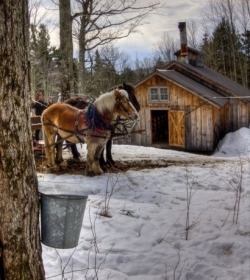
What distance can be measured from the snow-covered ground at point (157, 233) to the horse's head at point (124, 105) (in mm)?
1357

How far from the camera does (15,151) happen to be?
2.49 m

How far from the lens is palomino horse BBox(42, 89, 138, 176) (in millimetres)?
7594

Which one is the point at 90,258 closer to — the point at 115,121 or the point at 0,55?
the point at 0,55

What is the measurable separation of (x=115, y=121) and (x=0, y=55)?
18.2 ft

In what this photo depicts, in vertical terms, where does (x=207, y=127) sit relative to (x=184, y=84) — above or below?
below

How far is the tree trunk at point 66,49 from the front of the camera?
11.9 meters

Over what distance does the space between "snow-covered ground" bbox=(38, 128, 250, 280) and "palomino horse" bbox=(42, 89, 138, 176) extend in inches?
23.4

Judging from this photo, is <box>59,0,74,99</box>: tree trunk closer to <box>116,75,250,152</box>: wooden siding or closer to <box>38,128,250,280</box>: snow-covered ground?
<box>38,128,250,280</box>: snow-covered ground

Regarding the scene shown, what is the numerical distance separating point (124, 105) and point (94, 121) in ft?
2.31

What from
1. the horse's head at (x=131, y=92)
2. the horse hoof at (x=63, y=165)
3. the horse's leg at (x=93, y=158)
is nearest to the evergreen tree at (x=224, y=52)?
the horse's head at (x=131, y=92)

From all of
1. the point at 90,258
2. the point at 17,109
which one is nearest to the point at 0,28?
the point at 17,109

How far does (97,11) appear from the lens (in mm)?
14477

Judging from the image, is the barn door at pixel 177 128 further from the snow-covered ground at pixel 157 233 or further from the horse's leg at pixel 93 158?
the horse's leg at pixel 93 158

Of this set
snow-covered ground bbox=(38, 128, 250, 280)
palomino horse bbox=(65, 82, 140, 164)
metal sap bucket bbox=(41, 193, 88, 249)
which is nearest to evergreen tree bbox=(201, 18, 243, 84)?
palomino horse bbox=(65, 82, 140, 164)
